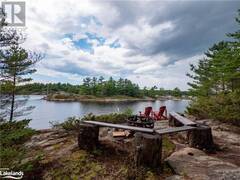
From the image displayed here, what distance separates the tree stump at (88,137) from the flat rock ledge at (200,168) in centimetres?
184

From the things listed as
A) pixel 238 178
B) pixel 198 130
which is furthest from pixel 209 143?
pixel 238 178

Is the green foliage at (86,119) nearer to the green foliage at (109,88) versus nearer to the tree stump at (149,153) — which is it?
the tree stump at (149,153)

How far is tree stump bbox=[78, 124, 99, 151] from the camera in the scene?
4.91 m

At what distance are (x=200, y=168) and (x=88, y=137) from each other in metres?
2.60

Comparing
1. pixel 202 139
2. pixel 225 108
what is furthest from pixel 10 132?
pixel 225 108

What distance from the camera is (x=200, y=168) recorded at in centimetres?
360

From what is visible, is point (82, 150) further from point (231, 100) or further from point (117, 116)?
point (231, 100)

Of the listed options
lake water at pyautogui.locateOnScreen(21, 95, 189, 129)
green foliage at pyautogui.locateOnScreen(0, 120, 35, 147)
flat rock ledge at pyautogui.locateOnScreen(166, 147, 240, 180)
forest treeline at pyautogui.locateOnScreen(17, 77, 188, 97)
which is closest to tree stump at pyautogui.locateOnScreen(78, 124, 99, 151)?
green foliage at pyautogui.locateOnScreen(0, 120, 35, 147)

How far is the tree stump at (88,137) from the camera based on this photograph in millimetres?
4906

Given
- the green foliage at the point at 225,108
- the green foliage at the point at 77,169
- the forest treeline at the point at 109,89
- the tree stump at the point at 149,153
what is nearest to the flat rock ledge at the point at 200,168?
the tree stump at the point at 149,153

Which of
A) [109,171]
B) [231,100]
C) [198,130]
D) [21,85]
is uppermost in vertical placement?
[21,85]

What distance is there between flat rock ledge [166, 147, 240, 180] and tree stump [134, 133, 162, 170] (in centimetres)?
33

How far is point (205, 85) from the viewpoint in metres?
18.0

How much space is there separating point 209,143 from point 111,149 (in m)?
2.41
